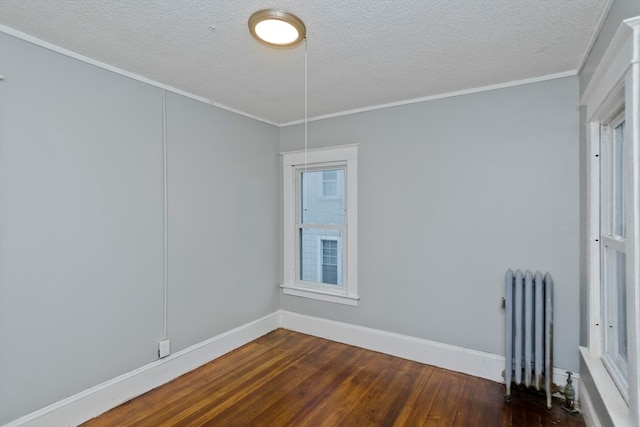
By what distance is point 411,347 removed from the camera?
2984 mm

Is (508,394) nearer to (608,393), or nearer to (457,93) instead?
(608,393)

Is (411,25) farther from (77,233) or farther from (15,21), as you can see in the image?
(77,233)

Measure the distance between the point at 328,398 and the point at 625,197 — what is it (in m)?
2.19

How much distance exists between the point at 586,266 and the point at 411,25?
1.94m

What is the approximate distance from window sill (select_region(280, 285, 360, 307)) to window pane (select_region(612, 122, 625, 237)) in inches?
83.9

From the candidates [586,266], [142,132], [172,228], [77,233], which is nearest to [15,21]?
[142,132]

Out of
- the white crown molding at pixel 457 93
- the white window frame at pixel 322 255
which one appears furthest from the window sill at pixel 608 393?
the white window frame at pixel 322 255

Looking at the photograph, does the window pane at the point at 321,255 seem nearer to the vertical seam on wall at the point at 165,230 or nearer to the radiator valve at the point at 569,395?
the vertical seam on wall at the point at 165,230

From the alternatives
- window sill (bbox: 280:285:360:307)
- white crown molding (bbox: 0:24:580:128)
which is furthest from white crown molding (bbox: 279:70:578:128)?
window sill (bbox: 280:285:360:307)

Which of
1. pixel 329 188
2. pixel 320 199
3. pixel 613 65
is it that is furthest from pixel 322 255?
pixel 613 65

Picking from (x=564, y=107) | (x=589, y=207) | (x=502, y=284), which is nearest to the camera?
(x=589, y=207)

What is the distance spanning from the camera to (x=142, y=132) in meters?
2.49

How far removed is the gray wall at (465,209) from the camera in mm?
2402

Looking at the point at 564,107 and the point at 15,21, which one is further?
the point at 564,107
